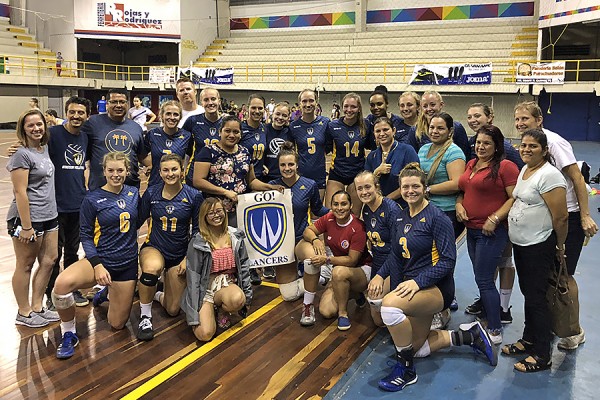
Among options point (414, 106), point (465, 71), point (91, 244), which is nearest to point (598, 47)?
point (465, 71)

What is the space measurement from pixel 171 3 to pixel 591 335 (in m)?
29.0

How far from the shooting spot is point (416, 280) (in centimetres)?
376

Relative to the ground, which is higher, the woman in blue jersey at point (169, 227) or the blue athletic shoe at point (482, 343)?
the woman in blue jersey at point (169, 227)

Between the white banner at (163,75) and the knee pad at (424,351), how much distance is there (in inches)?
976

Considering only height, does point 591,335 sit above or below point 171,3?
below

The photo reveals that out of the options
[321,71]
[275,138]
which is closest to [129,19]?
[321,71]

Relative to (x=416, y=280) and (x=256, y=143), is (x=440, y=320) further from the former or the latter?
(x=256, y=143)

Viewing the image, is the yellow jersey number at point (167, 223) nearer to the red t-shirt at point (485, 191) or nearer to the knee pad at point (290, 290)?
the knee pad at point (290, 290)

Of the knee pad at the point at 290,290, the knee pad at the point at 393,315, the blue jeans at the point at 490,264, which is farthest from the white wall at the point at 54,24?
the knee pad at the point at 393,315

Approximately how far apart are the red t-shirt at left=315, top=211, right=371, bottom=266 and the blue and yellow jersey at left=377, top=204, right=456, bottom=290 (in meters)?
0.74

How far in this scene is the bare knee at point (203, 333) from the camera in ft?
14.3

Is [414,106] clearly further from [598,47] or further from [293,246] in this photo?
[598,47]

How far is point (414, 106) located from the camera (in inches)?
219

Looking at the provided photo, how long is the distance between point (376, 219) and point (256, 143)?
1764mm
